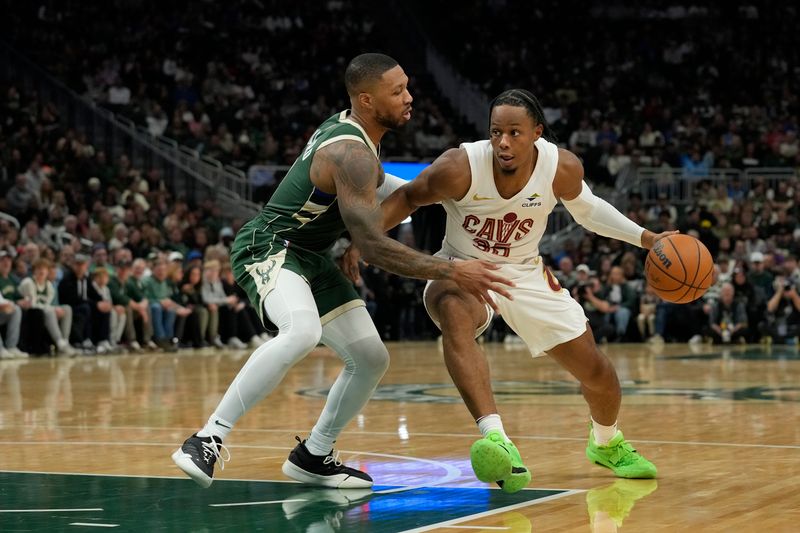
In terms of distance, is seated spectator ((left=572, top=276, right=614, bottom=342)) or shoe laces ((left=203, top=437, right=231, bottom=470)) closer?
shoe laces ((left=203, top=437, right=231, bottom=470))

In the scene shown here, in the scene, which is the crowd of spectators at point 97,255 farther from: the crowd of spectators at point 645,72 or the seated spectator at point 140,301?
the crowd of spectators at point 645,72

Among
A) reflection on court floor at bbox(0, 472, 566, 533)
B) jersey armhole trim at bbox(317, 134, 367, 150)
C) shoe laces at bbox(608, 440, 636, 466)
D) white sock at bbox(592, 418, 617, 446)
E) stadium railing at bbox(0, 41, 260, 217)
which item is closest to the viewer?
reflection on court floor at bbox(0, 472, 566, 533)

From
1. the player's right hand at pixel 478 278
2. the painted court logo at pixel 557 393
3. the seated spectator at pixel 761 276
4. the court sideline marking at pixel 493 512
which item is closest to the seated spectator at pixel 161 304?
the painted court logo at pixel 557 393

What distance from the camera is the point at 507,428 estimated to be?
885 cm

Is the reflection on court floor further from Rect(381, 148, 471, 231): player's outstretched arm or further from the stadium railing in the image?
the stadium railing

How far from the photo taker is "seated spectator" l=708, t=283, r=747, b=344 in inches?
805

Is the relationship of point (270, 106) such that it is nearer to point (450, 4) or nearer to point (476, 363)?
point (450, 4)

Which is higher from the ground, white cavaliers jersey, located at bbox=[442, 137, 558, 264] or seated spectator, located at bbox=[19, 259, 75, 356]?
white cavaliers jersey, located at bbox=[442, 137, 558, 264]

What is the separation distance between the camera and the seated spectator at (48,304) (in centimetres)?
1736

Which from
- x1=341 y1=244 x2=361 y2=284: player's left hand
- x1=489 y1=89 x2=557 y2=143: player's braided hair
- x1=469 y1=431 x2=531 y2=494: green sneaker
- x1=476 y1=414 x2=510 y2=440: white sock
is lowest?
x1=469 y1=431 x2=531 y2=494: green sneaker

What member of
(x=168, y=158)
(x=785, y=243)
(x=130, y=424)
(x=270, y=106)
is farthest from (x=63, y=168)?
(x=130, y=424)

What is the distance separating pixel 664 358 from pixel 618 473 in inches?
417

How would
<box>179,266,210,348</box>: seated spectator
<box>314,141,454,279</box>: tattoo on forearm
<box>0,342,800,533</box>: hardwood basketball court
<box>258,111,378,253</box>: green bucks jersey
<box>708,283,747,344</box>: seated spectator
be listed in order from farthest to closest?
<box>708,283,747,344</box>: seated spectator
<box>179,266,210,348</box>: seated spectator
<box>258,111,378,253</box>: green bucks jersey
<box>314,141,454,279</box>: tattoo on forearm
<box>0,342,800,533</box>: hardwood basketball court

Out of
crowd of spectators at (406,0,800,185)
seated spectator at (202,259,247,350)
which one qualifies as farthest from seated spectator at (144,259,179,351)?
crowd of spectators at (406,0,800,185)
